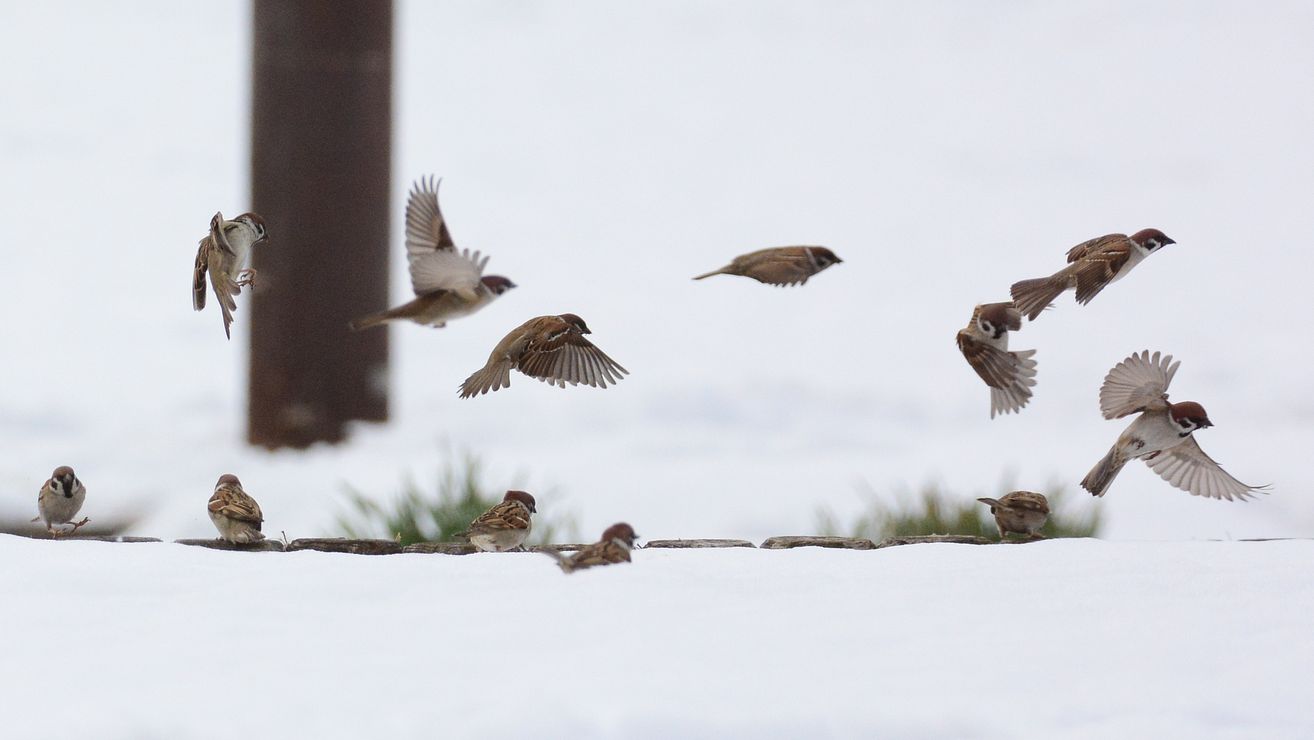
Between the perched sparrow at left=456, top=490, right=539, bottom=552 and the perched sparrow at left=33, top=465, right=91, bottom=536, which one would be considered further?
the perched sparrow at left=33, top=465, right=91, bottom=536

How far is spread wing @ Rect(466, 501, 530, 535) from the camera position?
4.91 meters

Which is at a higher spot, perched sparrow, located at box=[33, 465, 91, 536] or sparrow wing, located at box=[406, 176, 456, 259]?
sparrow wing, located at box=[406, 176, 456, 259]

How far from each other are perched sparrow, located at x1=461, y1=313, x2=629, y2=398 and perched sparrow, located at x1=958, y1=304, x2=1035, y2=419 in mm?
1243

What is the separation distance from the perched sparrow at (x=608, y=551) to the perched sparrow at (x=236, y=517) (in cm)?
123

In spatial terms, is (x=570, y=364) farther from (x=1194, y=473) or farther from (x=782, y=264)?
(x=1194, y=473)

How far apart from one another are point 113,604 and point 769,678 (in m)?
1.85

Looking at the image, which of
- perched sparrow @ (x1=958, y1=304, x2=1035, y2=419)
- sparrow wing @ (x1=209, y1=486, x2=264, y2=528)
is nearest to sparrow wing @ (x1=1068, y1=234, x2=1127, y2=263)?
perched sparrow @ (x1=958, y1=304, x2=1035, y2=419)

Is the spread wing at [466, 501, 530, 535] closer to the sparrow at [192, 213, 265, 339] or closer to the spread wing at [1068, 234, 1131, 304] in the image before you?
the sparrow at [192, 213, 265, 339]

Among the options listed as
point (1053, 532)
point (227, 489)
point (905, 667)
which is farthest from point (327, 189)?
point (905, 667)

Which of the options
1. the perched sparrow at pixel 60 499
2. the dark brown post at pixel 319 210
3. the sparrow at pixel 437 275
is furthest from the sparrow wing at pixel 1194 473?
the dark brown post at pixel 319 210

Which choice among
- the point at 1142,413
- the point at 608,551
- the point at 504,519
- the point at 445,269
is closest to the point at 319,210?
the point at 504,519

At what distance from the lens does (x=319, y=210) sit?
27.5ft

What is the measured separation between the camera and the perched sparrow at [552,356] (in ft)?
16.1

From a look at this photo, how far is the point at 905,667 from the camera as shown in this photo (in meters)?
3.61
